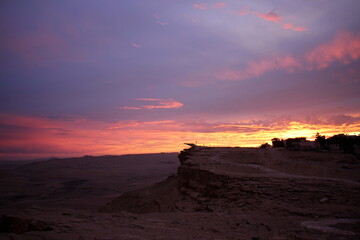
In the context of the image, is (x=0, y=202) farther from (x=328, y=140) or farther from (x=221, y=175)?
(x=328, y=140)

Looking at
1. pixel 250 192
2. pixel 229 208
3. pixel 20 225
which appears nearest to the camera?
pixel 20 225

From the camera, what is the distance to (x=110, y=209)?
1767 cm

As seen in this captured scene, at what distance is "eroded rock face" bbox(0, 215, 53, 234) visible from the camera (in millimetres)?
4659

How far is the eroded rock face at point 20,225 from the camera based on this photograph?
4.66m

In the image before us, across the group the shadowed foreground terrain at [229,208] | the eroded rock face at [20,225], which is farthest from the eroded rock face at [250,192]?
the eroded rock face at [20,225]

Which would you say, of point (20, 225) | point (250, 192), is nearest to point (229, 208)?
point (250, 192)

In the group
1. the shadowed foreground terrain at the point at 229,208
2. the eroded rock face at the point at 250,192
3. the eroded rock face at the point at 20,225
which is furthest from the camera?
the eroded rock face at the point at 250,192

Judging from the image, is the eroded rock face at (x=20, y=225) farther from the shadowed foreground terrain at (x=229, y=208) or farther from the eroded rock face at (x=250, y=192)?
the eroded rock face at (x=250, y=192)

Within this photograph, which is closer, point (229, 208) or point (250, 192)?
point (229, 208)

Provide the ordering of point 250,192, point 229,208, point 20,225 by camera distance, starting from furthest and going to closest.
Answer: point 250,192 → point 229,208 → point 20,225

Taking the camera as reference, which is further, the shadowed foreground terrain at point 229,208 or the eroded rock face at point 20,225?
the shadowed foreground terrain at point 229,208

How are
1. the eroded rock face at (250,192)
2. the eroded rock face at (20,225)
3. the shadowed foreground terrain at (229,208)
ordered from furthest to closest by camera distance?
the eroded rock face at (250,192), the shadowed foreground terrain at (229,208), the eroded rock face at (20,225)

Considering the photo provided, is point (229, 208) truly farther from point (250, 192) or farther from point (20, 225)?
point (20, 225)

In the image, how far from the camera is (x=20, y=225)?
5.09 m
